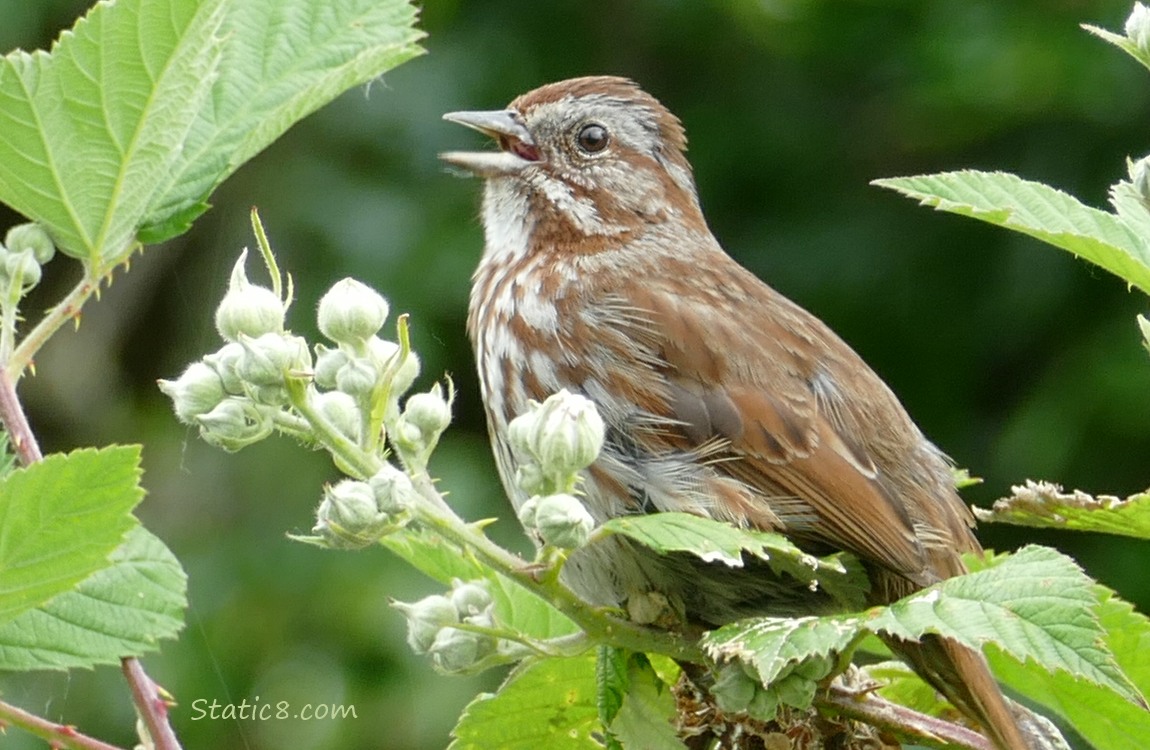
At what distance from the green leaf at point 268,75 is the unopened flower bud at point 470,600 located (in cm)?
52

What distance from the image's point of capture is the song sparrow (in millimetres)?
2541

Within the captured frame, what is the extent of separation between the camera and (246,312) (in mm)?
1707

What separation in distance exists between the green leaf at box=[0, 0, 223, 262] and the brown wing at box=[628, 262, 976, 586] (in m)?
1.10

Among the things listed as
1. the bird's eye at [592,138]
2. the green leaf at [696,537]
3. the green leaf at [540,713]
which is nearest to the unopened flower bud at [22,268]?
the green leaf at [696,537]

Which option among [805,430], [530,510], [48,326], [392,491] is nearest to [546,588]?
[530,510]

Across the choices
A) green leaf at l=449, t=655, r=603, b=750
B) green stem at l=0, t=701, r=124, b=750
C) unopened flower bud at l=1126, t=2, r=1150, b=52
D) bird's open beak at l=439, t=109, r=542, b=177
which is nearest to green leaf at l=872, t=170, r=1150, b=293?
unopened flower bud at l=1126, t=2, r=1150, b=52

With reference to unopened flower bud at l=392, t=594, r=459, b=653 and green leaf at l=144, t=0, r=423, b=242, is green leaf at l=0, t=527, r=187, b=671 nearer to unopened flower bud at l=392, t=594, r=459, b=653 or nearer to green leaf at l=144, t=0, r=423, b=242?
unopened flower bud at l=392, t=594, r=459, b=653

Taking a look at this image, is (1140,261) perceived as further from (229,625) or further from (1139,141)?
(1139,141)

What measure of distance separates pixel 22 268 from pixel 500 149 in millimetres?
1860

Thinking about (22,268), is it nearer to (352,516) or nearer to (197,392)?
(197,392)

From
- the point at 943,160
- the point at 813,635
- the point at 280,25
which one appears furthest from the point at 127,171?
the point at 943,160

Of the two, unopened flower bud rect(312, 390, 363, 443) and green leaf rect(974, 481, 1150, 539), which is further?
green leaf rect(974, 481, 1150, 539)

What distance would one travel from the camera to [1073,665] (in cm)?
162

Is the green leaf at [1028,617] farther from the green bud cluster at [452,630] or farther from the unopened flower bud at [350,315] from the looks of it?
the unopened flower bud at [350,315]
